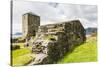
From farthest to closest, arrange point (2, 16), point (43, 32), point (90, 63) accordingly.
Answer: point (90, 63), point (43, 32), point (2, 16)

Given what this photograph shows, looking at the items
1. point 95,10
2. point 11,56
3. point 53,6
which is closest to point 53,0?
point 53,6

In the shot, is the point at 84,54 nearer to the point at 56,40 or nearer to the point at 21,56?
the point at 56,40

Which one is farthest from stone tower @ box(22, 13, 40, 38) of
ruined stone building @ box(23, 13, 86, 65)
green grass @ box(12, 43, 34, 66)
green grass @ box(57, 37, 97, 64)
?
green grass @ box(57, 37, 97, 64)

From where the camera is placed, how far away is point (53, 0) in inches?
93.2

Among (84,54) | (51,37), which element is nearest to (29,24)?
(51,37)

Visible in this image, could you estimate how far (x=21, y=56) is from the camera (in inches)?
87.3

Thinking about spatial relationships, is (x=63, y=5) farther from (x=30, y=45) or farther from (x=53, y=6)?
(x=30, y=45)

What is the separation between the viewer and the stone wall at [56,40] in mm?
2299

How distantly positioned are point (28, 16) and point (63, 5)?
1.49 feet

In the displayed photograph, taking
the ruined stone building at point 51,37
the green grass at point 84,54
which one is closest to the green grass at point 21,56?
the ruined stone building at point 51,37

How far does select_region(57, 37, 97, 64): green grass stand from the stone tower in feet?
1.60

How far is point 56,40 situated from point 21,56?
0.46m

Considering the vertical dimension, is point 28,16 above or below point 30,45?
above

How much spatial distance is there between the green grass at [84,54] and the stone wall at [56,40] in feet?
0.18
